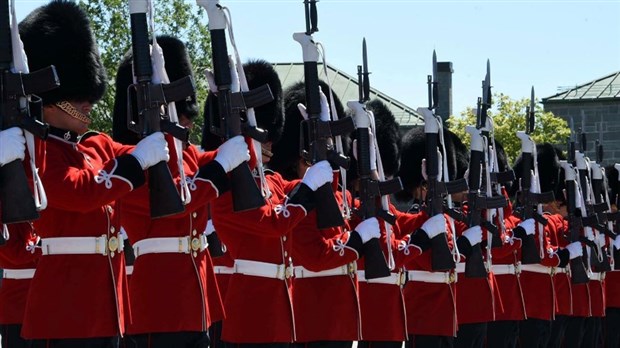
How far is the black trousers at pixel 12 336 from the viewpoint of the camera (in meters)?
6.16

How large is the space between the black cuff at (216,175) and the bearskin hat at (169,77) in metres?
0.52

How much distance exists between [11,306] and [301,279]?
1481 mm

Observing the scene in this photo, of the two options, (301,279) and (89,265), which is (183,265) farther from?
(301,279)

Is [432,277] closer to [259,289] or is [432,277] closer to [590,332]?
[259,289]

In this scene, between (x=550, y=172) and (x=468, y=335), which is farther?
(x=550, y=172)

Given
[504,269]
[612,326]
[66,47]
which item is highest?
[66,47]

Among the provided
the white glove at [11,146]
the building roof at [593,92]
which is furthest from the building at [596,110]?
the white glove at [11,146]

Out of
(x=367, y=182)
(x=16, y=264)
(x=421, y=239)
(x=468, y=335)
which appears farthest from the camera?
(x=468, y=335)

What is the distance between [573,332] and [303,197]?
6.03m

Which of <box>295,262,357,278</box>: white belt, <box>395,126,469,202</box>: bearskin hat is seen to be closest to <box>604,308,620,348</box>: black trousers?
<box>395,126,469,202</box>: bearskin hat

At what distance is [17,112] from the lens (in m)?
4.42

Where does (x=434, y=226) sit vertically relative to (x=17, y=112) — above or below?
below

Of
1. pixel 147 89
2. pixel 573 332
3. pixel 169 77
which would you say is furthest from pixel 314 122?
pixel 573 332

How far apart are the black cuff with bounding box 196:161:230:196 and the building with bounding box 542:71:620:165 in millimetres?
19812
